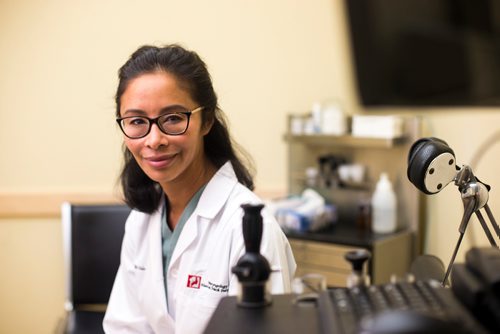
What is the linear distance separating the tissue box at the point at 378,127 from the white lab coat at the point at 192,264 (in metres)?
1.15

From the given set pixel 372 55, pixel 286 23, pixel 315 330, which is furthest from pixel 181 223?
pixel 286 23

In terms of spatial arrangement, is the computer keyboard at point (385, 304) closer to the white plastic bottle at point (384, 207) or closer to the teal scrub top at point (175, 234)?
the teal scrub top at point (175, 234)

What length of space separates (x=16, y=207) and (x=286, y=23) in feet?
5.04

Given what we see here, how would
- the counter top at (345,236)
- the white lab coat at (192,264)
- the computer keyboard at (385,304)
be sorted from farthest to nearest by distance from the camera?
1. the counter top at (345,236)
2. the white lab coat at (192,264)
3. the computer keyboard at (385,304)

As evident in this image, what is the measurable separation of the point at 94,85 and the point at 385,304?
8.29 ft

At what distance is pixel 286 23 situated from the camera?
2889 mm

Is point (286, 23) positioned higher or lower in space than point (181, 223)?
higher

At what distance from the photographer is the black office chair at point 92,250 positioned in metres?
2.31

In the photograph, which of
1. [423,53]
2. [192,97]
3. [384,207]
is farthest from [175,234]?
[384,207]

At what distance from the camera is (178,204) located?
1.58 metres

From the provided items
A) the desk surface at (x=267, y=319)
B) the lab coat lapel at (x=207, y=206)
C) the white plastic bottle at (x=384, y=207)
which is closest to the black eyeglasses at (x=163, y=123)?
the lab coat lapel at (x=207, y=206)

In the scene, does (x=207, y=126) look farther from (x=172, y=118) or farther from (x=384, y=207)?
(x=384, y=207)

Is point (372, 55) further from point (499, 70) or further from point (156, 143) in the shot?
point (156, 143)

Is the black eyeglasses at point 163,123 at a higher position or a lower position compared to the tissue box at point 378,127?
higher
